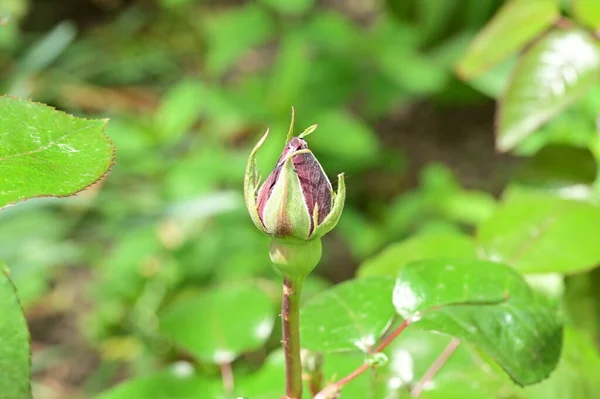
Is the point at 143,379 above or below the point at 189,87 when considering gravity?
above

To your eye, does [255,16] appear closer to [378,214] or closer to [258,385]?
[378,214]

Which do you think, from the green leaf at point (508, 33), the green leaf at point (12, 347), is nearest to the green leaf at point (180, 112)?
the green leaf at point (508, 33)

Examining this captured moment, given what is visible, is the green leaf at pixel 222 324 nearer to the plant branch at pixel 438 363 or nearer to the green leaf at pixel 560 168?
the plant branch at pixel 438 363

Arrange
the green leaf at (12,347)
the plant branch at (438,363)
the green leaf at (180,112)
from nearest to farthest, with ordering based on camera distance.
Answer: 1. the green leaf at (12,347)
2. the plant branch at (438,363)
3. the green leaf at (180,112)

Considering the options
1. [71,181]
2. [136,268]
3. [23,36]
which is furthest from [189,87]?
[71,181]

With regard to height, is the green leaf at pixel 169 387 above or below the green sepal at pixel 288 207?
→ below

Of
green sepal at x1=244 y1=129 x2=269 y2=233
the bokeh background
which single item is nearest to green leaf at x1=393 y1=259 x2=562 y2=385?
green sepal at x1=244 y1=129 x2=269 y2=233

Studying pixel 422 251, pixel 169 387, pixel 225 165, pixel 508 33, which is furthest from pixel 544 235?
pixel 225 165

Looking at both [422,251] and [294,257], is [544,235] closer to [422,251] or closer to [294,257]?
[422,251]
